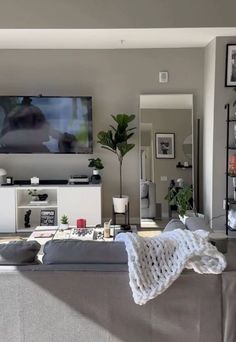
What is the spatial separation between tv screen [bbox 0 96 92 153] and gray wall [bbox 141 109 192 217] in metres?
0.90

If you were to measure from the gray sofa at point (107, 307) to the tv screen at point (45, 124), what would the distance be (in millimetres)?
3585

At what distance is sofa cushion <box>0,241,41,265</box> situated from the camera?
6.90 ft

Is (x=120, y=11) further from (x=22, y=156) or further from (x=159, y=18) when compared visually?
(x=22, y=156)

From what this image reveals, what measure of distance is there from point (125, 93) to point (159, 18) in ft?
4.83

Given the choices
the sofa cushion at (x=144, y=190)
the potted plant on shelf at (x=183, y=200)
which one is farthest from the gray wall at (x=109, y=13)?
the sofa cushion at (x=144, y=190)

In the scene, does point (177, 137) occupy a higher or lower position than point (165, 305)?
higher

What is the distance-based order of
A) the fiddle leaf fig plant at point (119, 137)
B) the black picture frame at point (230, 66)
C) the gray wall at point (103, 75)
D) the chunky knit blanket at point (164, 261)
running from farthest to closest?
the gray wall at point (103, 75)
the fiddle leaf fig plant at point (119, 137)
the black picture frame at point (230, 66)
the chunky knit blanket at point (164, 261)

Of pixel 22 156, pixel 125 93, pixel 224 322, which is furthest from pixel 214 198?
pixel 224 322

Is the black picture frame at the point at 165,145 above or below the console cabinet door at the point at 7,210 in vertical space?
above

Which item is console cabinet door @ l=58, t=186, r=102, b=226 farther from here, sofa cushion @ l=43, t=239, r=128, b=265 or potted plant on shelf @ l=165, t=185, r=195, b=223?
sofa cushion @ l=43, t=239, r=128, b=265

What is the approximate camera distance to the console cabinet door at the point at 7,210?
208 inches

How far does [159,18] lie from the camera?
14.1 feet

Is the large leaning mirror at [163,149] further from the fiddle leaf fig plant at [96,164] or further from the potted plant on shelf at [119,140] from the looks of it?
the fiddle leaf fig plant at [96,164]

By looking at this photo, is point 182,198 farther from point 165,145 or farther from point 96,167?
point 96,167
